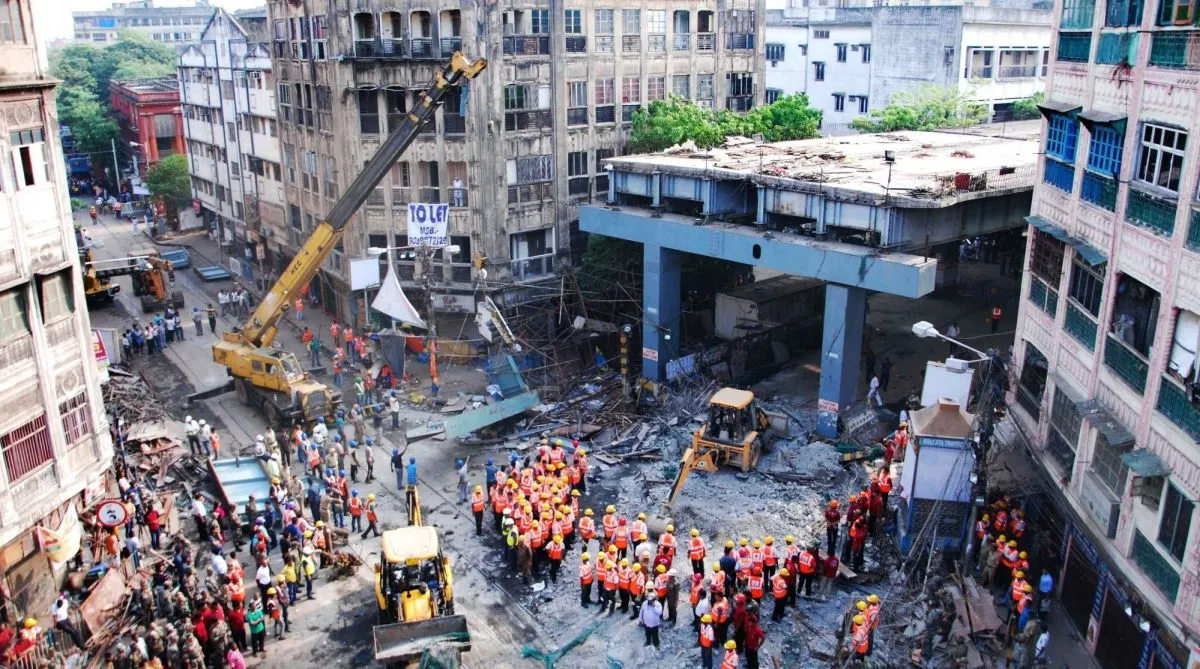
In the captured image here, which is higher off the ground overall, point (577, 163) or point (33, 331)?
point (577, 163)

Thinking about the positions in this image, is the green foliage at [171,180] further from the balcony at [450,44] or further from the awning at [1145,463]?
the awning at [1145,463]

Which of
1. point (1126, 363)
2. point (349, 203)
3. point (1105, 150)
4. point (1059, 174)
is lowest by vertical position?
point (1126, 363)

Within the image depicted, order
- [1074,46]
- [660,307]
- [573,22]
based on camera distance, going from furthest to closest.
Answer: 1. [573,22]
2. [660,307]
3. [1074,46]

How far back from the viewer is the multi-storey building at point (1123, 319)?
1648cm

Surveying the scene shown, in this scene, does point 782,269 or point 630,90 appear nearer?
point 782,269

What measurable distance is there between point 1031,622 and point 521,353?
20161 mm

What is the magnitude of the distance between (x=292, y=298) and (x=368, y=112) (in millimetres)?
10058

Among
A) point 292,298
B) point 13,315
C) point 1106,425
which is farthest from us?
point 292,298

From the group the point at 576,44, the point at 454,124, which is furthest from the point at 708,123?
the point at 454,124

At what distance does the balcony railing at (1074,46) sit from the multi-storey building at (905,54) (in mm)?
35762

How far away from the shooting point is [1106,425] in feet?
61.1

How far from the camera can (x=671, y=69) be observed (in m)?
43.4

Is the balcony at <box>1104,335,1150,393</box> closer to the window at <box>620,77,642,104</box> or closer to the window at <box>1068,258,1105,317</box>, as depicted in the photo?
the window at <box>1068,258,1105,317</box>

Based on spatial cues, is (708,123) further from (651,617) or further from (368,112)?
(651,617)
